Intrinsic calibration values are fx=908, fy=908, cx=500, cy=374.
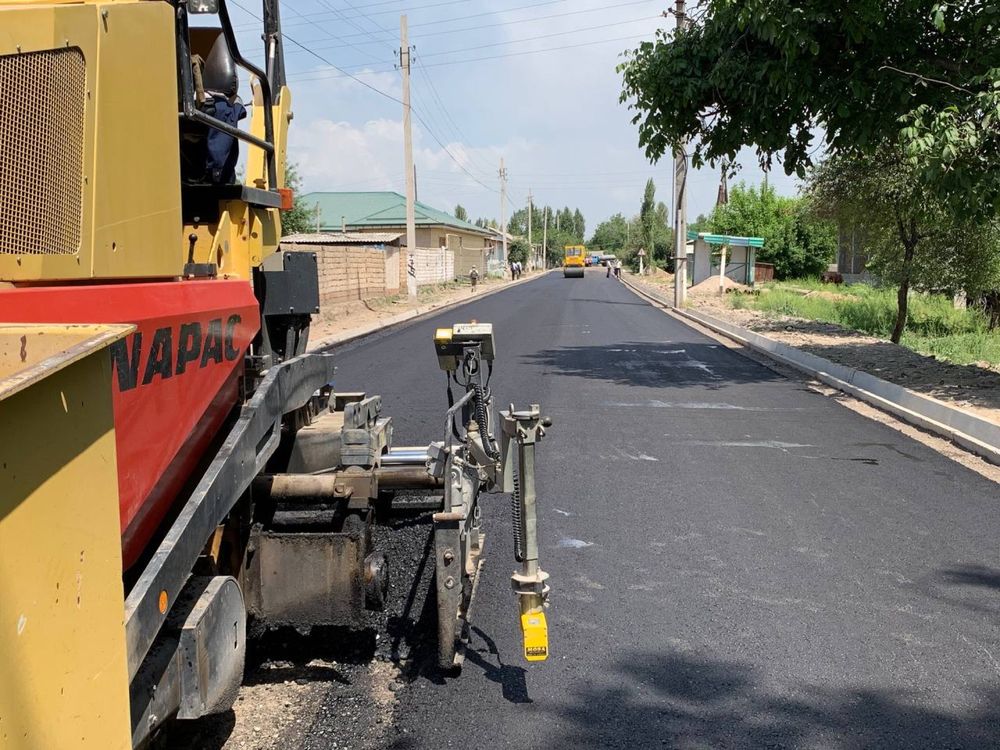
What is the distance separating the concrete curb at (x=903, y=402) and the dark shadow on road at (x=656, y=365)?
73 centimetres

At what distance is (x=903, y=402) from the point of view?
11109 mm

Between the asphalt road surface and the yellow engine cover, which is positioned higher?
the yellow engine cover

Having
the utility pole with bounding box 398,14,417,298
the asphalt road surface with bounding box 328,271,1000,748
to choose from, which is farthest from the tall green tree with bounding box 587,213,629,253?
the asphalt road surface with bounding box 328,271,1000,748

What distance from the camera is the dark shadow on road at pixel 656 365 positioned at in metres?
13.9

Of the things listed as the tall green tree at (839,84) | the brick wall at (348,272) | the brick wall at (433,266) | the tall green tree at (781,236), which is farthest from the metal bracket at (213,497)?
the tall green tree at (781,236)

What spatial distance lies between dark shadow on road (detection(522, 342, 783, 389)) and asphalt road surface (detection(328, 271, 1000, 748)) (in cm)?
344

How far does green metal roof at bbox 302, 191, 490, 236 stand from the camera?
56.8m

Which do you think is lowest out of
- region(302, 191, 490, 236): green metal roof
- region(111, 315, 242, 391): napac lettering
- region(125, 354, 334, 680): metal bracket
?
region(125, 354, 334, 680): metal bracket

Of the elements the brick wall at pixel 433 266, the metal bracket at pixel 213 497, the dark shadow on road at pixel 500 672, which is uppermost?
the brick wall at pixel 433 266

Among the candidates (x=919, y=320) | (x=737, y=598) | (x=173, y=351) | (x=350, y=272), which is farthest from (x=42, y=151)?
(x=350, y=272)

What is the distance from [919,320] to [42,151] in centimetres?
2526

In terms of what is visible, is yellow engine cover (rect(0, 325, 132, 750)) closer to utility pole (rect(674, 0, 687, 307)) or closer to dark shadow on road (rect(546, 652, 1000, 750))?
dark shadow on road (rect(546, 652, 1000, 750))

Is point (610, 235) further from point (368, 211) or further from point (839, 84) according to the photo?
point (839, 84)

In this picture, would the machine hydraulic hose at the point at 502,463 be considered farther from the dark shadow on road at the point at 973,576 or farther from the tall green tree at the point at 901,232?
the tall green tree at the point at 901,232
